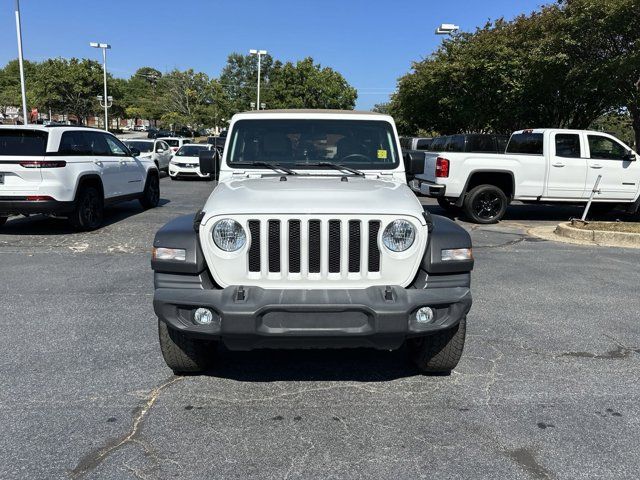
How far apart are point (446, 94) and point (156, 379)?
2279 centimetres

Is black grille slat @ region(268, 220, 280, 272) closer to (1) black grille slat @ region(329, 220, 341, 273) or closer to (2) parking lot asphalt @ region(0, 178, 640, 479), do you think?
(1) black grille slat @ region(329, 220, 341, 273)

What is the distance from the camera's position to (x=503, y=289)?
6.15m

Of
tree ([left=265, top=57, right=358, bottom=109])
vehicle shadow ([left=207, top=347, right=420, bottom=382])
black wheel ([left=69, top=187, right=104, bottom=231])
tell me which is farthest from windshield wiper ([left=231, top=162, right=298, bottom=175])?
tree ([left=265, top=57, right=358, bottom=109])

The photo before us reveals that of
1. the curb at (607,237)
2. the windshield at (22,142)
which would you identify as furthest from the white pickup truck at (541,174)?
the windshield at (22,142)

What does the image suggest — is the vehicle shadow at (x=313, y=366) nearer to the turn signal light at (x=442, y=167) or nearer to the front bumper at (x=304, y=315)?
the front bumper at (x=304, y=315)

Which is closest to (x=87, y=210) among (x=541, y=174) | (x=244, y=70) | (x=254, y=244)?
(x=254, y=244)

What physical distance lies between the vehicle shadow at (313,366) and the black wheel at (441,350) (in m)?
0.20

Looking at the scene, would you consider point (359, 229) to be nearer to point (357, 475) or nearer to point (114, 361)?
point (357, 475)

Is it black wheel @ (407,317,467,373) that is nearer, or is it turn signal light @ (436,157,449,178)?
black wheel @ (407,317,467,373)

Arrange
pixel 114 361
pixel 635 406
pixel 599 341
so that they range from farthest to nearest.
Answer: pixel 599 341 → pixel 114 361 → pixel 635 406

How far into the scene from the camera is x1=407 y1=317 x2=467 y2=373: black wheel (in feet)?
11.8

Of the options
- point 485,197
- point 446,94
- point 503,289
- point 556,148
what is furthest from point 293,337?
point 446,94

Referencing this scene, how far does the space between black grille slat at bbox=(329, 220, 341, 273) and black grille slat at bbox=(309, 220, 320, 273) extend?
7 cm

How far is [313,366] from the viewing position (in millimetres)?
3939
